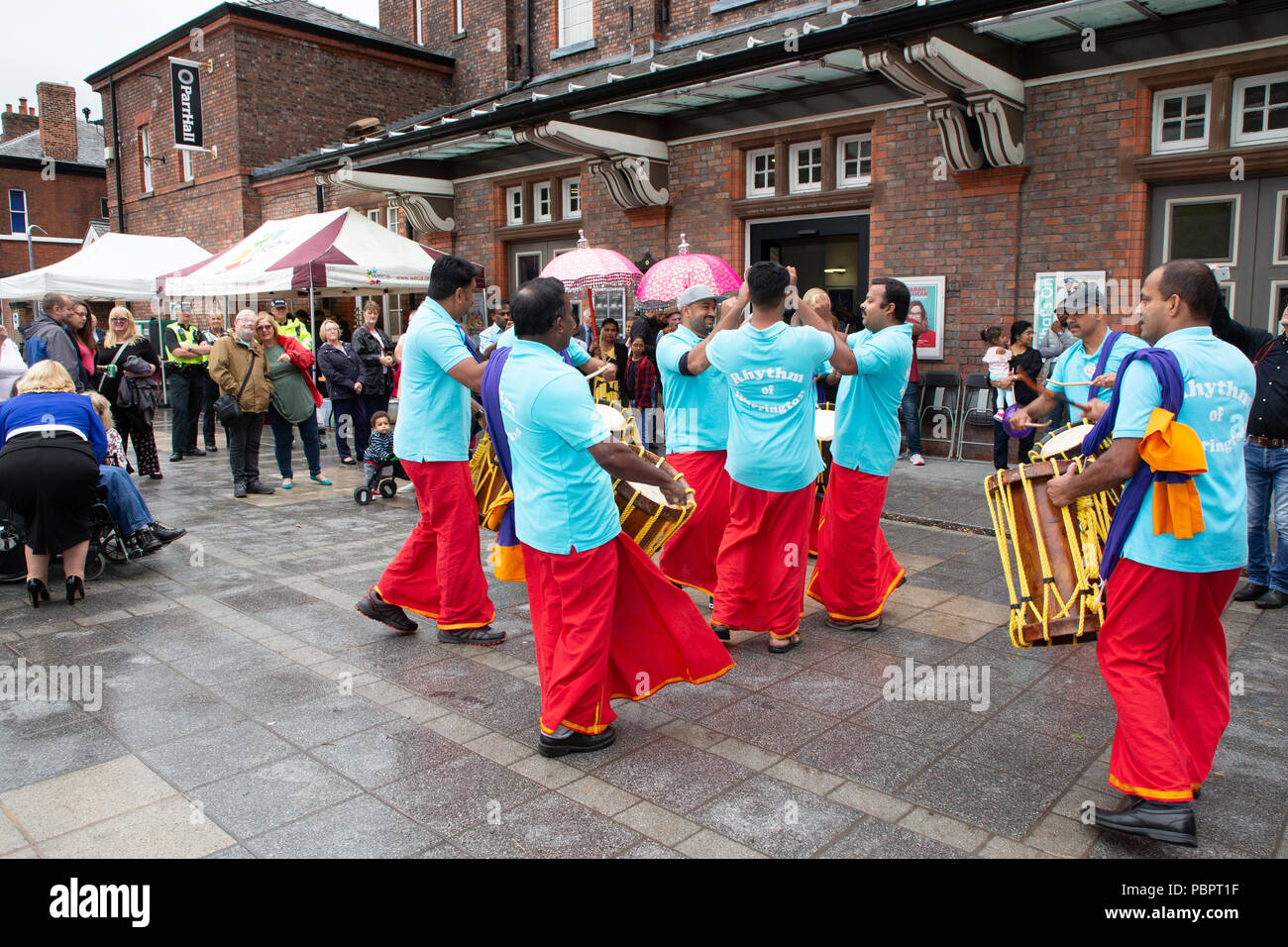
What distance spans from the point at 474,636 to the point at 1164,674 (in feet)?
11.3

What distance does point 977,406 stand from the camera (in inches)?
415

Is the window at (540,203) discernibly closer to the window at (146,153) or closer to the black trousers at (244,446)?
the black trousers at (244,446)

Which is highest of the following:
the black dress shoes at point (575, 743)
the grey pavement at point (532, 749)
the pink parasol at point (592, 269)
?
the pink parasol at point (592, 269)

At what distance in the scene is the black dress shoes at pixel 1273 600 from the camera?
5.71 metres

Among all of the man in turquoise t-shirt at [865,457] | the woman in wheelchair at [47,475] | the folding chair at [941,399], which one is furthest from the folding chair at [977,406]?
the woman in wheelchair at [47,475]

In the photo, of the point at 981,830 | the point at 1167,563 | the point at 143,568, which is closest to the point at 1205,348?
the point at 1167,563

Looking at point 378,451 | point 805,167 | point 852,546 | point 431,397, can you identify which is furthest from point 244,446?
point 805,167

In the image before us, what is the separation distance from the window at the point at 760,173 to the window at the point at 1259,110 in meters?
5.21

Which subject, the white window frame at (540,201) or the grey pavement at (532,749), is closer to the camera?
the grey pavement at (532,749)

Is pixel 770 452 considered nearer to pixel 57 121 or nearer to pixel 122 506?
pixel 122 506

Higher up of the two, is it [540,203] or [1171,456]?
[540,203]

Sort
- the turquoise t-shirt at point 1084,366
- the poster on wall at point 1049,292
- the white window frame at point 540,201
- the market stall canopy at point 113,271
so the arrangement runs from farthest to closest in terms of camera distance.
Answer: the white window frame at point 540,201, the market stall canopy at point 113,271, the poster on wall at point 1049,292, the turquoise t-shirt at point 1084,366

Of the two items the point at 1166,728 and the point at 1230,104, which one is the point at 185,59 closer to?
the point at 1230,104

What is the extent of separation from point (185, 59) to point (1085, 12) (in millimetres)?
20561
